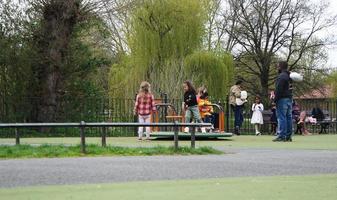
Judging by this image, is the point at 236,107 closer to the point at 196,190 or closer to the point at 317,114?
the point at 317,114

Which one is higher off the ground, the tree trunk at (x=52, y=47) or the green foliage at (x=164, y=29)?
the green foliage at (x=164, y=29)

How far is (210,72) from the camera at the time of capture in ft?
125

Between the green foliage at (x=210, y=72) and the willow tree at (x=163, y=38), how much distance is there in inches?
36.1

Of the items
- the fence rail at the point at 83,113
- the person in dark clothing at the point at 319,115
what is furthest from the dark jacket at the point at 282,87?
the person in dark clothing at the point at 319,115

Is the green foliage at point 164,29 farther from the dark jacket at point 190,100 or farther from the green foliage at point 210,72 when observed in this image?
the dark jacket at point 190,100

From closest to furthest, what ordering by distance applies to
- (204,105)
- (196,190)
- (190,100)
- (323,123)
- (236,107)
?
(196,190)
(190,100)
(204,105)
(236,107)
(323,123)

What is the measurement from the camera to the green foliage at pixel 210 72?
36594 mm

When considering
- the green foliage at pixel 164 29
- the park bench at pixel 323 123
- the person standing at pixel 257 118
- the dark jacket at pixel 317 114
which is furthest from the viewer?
the green foliage at pixel 164 29

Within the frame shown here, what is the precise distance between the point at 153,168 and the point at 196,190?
105 inches

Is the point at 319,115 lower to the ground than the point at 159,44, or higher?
lower

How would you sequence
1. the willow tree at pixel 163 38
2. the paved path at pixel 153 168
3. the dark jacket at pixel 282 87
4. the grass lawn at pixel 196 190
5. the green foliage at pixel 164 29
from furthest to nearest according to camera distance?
the green foliage at pixel 164 29 → the willow tree at pixel 163 38 → the dark jacket at pixel 282 87 → the paved path at pixel 153 168 → the grass lawn at pixel 196 190

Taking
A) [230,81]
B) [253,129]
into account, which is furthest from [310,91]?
[253,129]

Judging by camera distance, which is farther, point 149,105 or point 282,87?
point 149,105

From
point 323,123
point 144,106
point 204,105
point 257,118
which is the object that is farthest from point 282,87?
point 323,123
